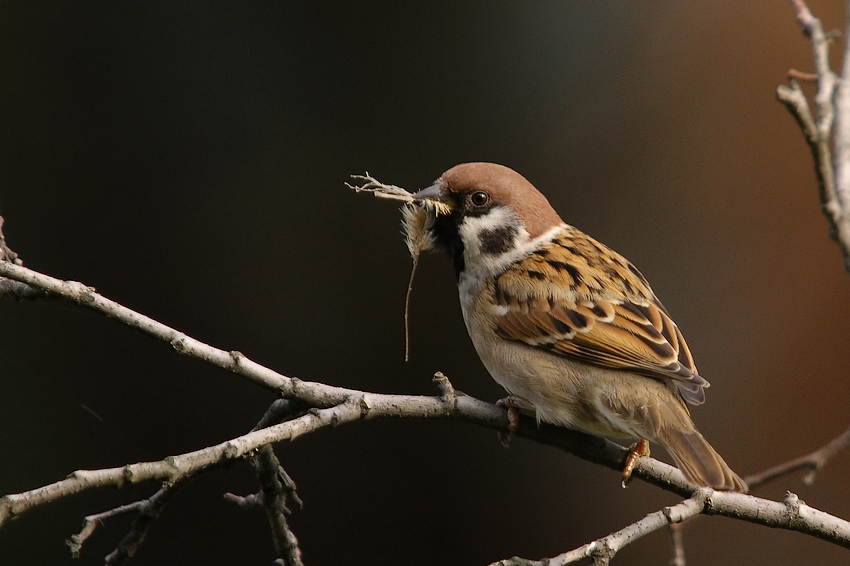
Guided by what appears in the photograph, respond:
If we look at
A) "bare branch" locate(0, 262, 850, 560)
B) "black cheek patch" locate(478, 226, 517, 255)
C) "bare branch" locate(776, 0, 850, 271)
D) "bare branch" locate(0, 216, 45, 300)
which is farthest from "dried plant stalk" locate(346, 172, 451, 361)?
"bare branch" locate(776, 0, 850, 271)

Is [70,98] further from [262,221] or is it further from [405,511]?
[405,511]

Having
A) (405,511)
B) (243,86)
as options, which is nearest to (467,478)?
(405,511)

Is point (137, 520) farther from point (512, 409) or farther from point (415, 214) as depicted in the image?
point (415, 214)

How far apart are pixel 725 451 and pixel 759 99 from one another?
5.65ft

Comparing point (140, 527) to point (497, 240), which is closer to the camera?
point (140, 527)

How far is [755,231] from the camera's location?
4.54m

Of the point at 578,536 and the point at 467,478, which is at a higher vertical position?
the point at 467,478

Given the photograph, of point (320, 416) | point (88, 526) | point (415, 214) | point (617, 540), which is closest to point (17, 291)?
point (88, 526)

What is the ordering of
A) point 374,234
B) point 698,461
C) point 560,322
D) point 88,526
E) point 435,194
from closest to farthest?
point 88,526, point 698,461, point 560,322, point 435,194, point 374,234

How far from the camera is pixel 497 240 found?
12.1 feet

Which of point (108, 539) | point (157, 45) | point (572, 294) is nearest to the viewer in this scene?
point (572, 294)

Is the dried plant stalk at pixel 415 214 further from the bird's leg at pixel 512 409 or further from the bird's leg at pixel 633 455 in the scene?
the bird's leg at pixel 633 455

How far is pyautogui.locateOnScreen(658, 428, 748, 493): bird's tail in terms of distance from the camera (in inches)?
105

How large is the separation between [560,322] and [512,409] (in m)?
0.53
